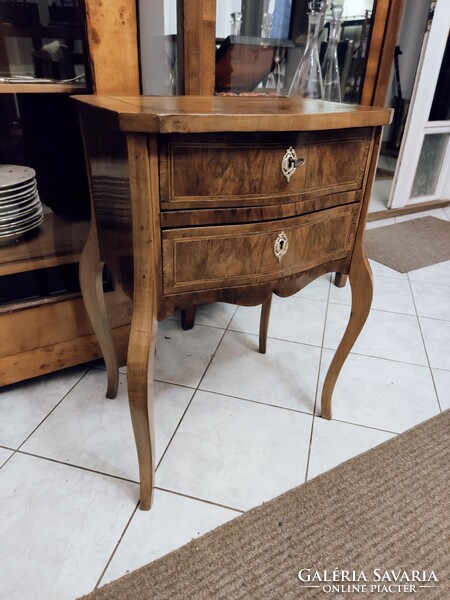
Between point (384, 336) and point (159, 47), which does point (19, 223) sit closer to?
point (159, 47)

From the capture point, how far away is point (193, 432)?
1073mm

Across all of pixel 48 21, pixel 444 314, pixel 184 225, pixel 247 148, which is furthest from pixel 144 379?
pixel 444 314

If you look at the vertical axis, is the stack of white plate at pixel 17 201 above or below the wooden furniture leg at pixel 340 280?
above

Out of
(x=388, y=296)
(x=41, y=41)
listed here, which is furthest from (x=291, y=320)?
(x=41, y=41)

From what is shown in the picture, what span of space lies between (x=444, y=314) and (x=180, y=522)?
4.25ft

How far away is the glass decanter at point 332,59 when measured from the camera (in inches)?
62.7

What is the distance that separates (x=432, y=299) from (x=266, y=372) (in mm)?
909

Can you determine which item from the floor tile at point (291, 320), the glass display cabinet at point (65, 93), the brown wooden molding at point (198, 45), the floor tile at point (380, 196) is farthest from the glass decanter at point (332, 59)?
the floor tile at point (380, 196)

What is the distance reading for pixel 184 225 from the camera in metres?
0.70

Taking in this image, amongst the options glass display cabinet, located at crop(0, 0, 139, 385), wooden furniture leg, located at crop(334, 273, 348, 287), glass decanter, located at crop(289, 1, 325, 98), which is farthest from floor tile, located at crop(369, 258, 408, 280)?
glass display cabinet, located at crop(0, 0, 139, 385)

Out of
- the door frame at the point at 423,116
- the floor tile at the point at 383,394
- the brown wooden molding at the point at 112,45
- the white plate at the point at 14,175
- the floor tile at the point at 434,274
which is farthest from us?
the door frame at the point at 423,116

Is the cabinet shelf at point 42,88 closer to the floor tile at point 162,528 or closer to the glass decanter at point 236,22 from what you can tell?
the glass decanter at point 236,22

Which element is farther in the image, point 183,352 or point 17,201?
point 183,352

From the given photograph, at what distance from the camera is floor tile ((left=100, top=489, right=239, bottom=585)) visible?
0.79 meters
